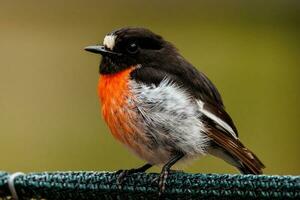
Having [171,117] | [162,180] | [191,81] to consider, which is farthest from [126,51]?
[162,180]

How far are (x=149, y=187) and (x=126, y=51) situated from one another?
0.99m

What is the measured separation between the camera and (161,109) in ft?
12.0

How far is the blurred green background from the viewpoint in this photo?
5.89 metres

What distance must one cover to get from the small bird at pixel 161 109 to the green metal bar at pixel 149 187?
376mm

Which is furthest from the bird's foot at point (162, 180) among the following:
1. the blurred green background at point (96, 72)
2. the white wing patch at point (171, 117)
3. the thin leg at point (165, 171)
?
the blurred green background at point (96, 72)

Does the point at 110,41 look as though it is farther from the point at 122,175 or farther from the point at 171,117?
the point at 122,175

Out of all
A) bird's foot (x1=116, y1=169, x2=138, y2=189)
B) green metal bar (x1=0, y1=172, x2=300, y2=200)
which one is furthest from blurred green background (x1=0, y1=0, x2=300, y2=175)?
green metal bar (x1=0, y1=172, x2=300, y2=200)

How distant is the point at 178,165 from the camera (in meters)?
3.78

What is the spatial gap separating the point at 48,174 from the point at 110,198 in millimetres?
226

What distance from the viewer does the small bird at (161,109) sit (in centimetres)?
365

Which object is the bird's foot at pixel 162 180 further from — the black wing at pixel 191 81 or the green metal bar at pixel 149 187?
the black wing at pixel 191 81

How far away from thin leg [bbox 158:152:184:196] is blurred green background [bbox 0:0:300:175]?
6.21ft

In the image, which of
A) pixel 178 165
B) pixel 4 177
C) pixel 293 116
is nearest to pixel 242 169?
pixel 178 165

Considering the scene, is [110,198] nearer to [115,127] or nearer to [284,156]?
[115,127]
